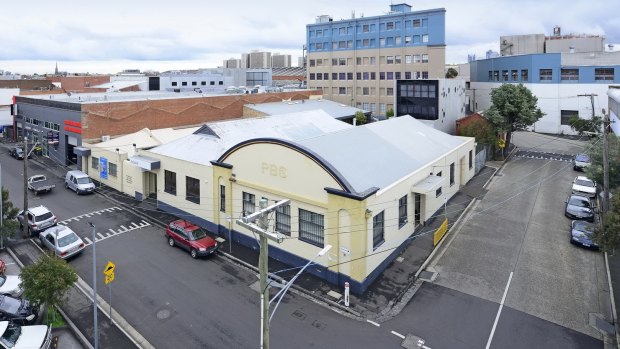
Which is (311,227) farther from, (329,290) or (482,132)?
(482,132)

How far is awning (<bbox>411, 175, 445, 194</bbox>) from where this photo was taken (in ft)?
86.7

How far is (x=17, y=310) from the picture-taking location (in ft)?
62.0

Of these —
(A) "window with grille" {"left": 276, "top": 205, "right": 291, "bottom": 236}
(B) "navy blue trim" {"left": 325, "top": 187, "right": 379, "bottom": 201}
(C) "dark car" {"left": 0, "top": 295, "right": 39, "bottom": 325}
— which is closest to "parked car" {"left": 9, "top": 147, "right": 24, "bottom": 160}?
(C) "dark car" {"left": 0, "top": 295, "right": 39, "bottom": 325}

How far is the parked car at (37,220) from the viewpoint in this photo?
28875mm

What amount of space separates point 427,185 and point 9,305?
2382 centimetres

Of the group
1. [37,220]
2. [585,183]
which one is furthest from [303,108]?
[37,220]

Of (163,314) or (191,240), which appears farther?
(191,240)

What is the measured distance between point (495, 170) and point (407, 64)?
39.5 m

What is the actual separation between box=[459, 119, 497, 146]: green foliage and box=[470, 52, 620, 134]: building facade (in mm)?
24386

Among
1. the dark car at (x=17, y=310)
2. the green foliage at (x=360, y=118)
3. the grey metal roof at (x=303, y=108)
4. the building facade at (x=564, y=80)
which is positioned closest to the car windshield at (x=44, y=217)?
the dark car at (x=17, y=310)

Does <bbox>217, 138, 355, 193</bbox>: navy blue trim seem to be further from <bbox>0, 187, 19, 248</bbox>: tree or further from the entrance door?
<bbox>0, 187, 19, 248</bbox>: tree

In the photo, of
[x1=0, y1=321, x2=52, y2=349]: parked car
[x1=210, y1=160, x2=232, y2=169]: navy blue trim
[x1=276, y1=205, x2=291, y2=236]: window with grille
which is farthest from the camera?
[x1=210, y1=160, x2=232, y2=169]: navy blue trim

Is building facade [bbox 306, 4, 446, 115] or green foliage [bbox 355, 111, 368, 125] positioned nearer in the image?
green foliage [bbox 355, 111, 368, 125]

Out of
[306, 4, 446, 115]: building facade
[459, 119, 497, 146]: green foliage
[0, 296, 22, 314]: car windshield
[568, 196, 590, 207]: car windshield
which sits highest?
[306, 4, 446, 115]: building facade
